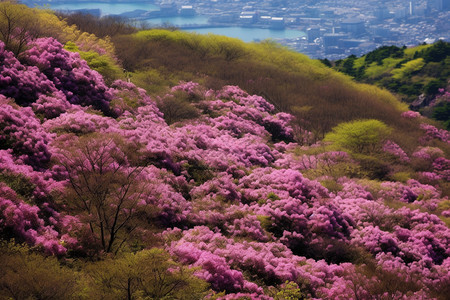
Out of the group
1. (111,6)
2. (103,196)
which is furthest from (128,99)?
(111,6)

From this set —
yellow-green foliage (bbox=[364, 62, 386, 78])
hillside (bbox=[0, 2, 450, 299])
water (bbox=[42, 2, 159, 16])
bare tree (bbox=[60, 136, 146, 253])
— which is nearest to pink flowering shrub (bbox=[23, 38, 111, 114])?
hillside (bbox=[0, 2, 450, 299])

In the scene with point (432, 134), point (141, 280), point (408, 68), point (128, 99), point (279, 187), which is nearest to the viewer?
point (141, 280)

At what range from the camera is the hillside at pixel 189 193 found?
1241cm

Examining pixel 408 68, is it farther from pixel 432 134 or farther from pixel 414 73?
pixel 432 134

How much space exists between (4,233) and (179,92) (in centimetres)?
2107

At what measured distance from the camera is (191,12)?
152625 mm

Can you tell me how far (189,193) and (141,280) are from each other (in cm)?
993

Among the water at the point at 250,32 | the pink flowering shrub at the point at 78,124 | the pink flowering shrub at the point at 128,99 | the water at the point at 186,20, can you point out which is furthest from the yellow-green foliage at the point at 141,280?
the water at the point at 186,20

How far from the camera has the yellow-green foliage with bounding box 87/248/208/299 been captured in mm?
9555

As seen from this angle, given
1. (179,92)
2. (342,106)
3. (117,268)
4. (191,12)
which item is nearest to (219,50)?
(342,106)

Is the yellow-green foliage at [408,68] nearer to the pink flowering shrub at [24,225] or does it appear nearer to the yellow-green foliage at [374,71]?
the yellow-green foliage at [374,71]

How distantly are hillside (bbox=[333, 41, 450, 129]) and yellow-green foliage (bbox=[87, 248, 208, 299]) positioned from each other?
59.1 meters

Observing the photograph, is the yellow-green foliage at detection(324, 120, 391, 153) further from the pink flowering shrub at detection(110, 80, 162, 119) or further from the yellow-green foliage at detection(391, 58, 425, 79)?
the yellow-green foliage at detection(391, 58, 425, 79)

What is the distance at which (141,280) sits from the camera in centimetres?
974
